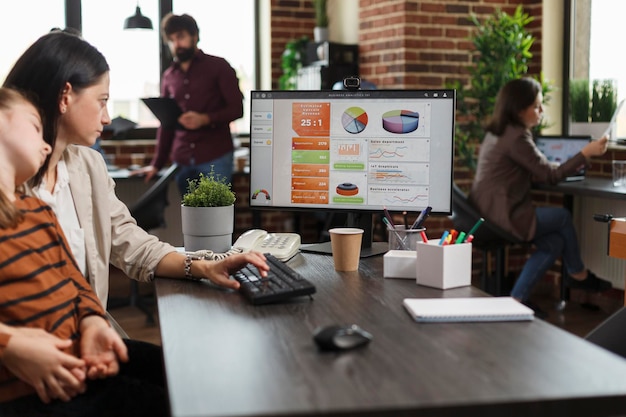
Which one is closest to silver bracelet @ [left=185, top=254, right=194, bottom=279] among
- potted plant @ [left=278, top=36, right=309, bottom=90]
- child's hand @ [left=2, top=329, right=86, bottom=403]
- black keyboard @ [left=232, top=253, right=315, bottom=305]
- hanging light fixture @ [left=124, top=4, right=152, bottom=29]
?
black keyboard @ [left=232, top=253, right=315, bottom=305]

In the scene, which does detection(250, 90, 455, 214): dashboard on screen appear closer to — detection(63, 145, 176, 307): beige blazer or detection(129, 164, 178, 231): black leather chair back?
detection(63, 145, 176, 307): beige blazer

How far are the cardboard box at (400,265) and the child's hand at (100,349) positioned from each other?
2.12ft

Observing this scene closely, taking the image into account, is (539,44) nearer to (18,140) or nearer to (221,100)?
(221,100)

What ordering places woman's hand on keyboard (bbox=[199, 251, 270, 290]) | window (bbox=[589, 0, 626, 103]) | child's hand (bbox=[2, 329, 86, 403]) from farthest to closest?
1. window (bbox=[589, 0, 626, 103])
2. woman's hand on keyboard (bbox=[199, 251, 270, 290])
3. child's hand (bbox=[2, 329, 86, 403])

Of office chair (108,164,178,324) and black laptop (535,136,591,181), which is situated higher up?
black laptop (535,136,591,181)

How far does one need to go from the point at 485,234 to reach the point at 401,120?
2.05 m

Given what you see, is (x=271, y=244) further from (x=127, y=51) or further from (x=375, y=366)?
(x=127, y=51)

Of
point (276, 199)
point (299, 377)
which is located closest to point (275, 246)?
point (276, 199)

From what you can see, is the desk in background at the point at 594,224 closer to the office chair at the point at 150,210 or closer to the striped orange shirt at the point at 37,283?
the office chair at the point at 150,210

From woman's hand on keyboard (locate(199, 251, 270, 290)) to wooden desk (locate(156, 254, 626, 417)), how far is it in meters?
0.11

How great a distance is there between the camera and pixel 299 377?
1.18 m

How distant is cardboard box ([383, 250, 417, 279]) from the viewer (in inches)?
73.9

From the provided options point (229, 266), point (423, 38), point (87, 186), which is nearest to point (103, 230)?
point (87, 186)

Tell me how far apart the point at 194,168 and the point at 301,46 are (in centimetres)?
141
